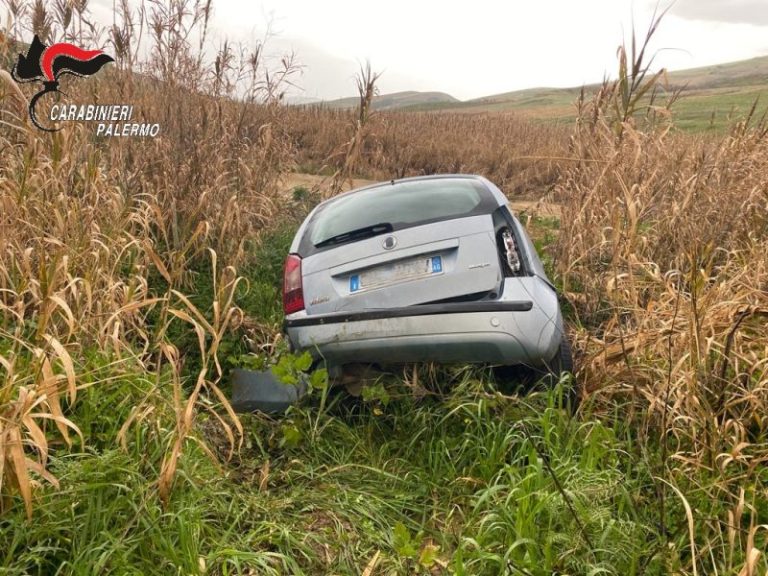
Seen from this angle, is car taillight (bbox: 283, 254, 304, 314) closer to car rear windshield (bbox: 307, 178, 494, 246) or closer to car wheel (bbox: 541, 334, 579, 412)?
car rear windshield (bbox: 307, 178, 494, 246)

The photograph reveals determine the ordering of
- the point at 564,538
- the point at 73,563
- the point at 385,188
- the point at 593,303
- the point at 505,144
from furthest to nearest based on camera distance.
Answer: the point at 505,144, the point at 593,303, the point at 385,188, the point at 564,538, the point at 73,563

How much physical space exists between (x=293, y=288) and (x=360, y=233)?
53 centimetres

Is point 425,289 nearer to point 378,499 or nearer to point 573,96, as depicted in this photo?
point 378,499

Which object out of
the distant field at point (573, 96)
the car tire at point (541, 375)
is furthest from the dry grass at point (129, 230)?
the distant field at point (573, 96)

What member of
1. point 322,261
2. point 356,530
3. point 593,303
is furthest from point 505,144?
point 356,530

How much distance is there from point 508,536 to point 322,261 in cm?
192

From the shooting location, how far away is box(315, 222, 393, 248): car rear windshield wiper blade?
3869mm

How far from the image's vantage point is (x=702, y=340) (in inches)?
133

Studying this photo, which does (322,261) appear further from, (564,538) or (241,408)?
(564,538)

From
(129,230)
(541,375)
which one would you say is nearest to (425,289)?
(541,375)

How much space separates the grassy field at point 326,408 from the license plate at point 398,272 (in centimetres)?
56

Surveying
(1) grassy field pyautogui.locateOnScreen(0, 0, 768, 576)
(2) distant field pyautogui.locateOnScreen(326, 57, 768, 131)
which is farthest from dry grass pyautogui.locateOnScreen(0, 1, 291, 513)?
(2) distant field pyautogui.locateOnScreen(326, 57, 768, 131)

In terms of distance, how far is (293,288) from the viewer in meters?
3.97

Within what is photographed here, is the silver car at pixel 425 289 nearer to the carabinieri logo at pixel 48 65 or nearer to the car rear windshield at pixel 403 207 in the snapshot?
the car rear windshield at pixel 403 207
